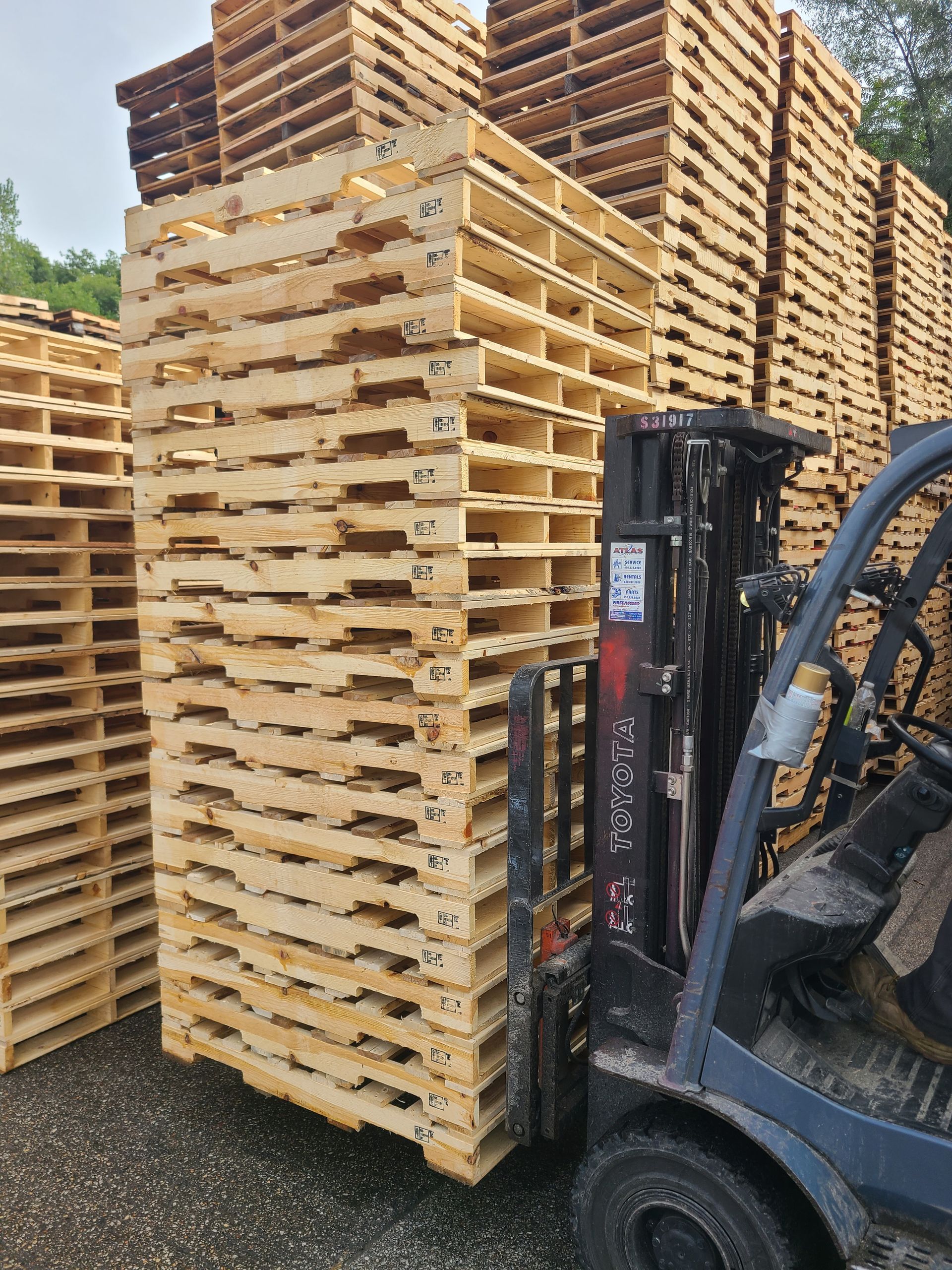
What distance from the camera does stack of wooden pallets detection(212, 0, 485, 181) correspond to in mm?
4586

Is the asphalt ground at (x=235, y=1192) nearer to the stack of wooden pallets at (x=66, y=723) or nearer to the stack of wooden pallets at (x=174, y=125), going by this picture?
the stack of wooden pallets at (x=66, y=723)

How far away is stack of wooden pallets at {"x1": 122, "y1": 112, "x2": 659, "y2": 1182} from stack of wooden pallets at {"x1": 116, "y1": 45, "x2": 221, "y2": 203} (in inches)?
105

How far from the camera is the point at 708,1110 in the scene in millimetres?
2451

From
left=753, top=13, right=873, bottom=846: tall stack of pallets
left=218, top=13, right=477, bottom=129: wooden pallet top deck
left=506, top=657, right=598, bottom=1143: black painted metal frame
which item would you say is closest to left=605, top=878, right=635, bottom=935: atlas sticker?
left=506, top=657, right=598, bottom=1143: black painted metal frame

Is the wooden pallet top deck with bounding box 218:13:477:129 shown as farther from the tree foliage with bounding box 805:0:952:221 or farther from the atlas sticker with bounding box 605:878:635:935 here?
the tree foliage with bounding box 805:0:952:221

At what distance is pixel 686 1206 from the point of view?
2412mm

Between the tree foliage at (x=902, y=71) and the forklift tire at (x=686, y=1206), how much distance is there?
16714 mm

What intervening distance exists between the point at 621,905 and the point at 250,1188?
5.78ft

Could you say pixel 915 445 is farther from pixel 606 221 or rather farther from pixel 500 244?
pixel 606 221

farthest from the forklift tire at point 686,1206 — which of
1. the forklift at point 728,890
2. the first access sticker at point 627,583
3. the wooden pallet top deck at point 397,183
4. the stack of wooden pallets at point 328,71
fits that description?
the stack of wooden pallets at point 328,71

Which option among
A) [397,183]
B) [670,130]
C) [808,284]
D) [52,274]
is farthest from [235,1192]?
[52,274]

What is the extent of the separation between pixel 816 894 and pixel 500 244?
2.28 m

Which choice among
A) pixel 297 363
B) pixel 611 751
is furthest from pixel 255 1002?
pixel 297 363

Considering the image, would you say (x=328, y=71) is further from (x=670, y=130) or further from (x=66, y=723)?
(x=66, y=723)
